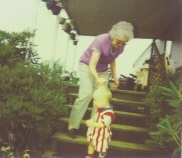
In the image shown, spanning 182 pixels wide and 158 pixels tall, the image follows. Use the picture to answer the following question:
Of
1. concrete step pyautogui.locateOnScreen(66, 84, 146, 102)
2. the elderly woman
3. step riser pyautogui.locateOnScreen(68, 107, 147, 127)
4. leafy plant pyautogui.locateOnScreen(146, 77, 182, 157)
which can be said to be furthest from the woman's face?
concrete step pyautogui.locateOnScreen(66, 84, 146, 102)

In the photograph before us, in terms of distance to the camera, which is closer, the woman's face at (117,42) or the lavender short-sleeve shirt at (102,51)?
the woman's face at (117,42)

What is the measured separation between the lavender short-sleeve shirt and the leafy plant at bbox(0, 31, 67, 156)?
55 cm

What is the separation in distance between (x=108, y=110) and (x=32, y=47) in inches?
57.6

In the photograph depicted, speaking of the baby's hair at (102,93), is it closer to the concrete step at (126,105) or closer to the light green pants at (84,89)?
the light green pants at (84,89)

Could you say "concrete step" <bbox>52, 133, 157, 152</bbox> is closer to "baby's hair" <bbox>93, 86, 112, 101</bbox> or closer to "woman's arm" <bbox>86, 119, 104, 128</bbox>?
"woman's arm" <bbox>86, 119, 104, 128</bbox>

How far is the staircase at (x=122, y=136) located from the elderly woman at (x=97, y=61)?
0.18 meters

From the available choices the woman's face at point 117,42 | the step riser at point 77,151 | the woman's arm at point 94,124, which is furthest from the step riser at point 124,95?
the woman's arm at point 94,124

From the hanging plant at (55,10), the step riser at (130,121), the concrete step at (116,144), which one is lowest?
the concrete step at (116,144)

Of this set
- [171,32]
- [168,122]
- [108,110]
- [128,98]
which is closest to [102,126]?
[108,110]

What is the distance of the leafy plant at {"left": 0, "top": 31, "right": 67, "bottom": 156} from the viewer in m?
2.53

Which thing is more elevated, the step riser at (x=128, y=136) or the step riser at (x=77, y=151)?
the step riser at (x=128, y=136)

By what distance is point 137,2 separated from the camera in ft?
15.9

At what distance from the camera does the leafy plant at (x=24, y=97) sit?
2525 mm

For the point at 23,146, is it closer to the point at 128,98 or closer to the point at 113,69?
the point at 113,69
